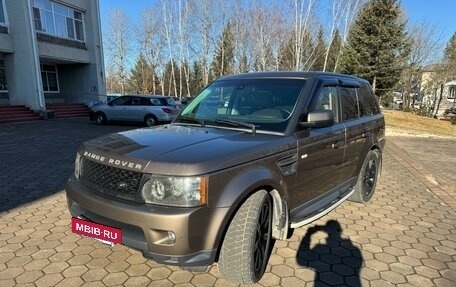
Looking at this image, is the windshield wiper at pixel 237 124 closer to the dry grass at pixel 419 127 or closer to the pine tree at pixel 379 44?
the dry grass at pixel 419 127

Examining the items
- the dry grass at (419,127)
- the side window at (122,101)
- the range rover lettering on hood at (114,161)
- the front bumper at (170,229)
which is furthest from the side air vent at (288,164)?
the side window at (122,101)

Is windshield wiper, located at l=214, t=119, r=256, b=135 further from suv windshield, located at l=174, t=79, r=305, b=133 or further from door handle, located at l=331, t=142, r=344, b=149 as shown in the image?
door handle, located at l=331, t=142, r=344, b=149

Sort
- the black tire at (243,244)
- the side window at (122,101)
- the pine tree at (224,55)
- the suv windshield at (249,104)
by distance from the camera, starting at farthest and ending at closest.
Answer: the pine tree at (224,55) → the side window at (122,101) → the suv windshield at (249,104) → the black tire at (243,244)

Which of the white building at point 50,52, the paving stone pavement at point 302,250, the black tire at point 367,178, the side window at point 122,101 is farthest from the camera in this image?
the white building at point 50,52

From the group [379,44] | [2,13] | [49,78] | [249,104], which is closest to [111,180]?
[249,104]

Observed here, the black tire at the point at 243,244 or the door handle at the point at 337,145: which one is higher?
the door handle at the point at 337,145

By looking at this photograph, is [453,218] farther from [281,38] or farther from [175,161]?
[281,38]

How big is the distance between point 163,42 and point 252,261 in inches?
1848

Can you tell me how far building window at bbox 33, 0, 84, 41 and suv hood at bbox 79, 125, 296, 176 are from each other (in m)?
23.8

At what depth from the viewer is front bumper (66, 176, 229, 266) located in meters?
2.50

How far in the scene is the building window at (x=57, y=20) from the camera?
23.2m

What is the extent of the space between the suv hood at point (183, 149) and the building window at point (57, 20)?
23.8 metres

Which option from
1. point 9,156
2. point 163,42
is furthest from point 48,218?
point 163,42

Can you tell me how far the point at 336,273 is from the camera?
3.36 metres
